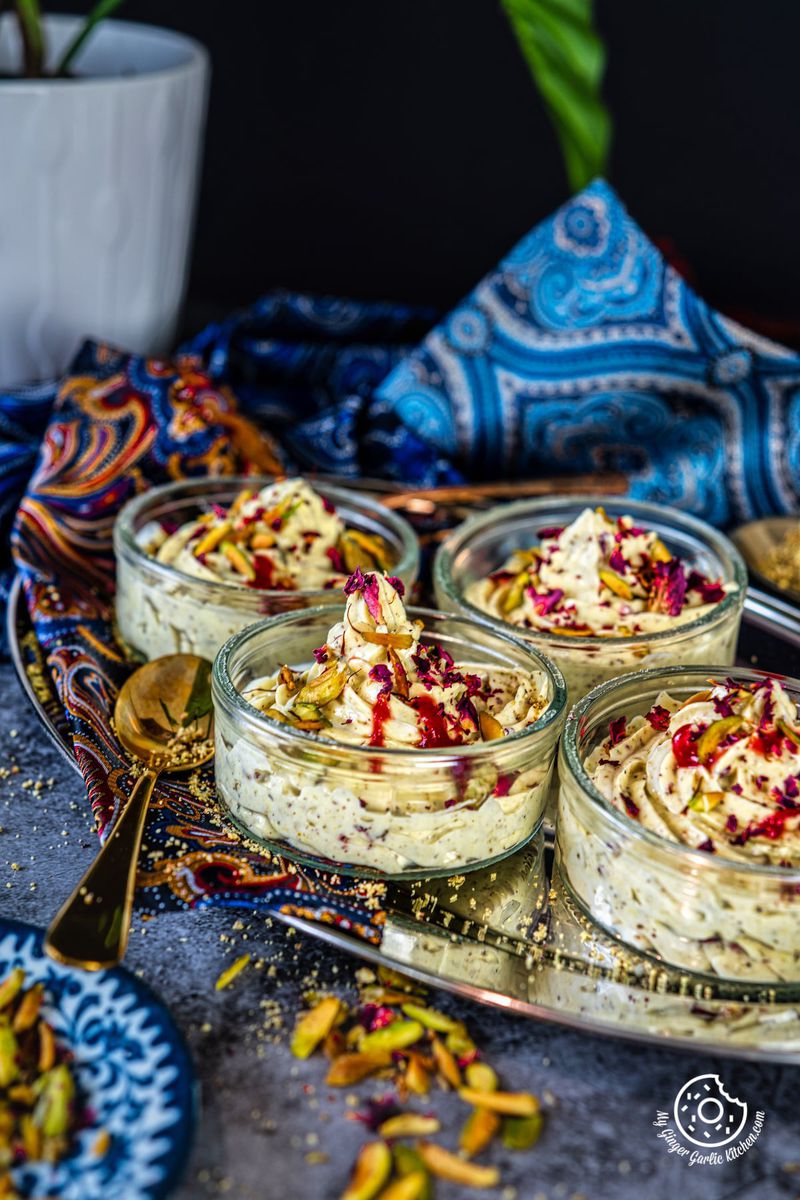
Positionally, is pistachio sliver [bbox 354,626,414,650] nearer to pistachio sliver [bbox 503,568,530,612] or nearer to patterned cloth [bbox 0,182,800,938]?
pistachio sliver [bbox 503,568,530,612]

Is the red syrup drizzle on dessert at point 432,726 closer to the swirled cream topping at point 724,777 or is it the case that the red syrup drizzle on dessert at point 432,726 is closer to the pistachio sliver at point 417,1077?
the swirled cream topping at point 724,777

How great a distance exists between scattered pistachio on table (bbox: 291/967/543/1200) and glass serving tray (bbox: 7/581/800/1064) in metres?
0.06

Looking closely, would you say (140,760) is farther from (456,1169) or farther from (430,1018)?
(456,1169)

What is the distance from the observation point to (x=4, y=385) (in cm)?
285

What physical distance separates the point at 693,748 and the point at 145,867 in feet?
2.29

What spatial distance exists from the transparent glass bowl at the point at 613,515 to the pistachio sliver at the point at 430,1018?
2.11 ft

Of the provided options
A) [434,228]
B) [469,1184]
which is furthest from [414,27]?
[469,1184]

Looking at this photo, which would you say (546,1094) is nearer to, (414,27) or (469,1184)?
(469,1184)

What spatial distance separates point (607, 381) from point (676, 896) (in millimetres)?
1424

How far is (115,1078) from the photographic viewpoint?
1351 millimetres

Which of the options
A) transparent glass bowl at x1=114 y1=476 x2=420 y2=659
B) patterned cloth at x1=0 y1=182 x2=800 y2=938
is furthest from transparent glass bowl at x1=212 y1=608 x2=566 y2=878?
patterned cloth at x1=0 y1=182 x2=800 y2=938

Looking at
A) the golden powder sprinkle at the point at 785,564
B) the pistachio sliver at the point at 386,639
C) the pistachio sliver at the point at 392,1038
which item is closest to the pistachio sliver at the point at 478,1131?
the pistachio sliver at the point at 392,1038

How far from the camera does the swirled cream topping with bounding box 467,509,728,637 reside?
84.0 inches

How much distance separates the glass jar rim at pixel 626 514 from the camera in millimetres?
2023
